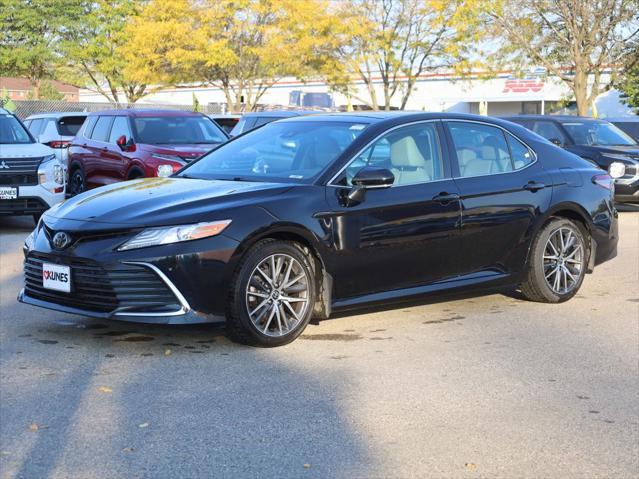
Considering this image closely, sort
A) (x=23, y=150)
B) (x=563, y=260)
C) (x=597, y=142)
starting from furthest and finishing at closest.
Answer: (x=597, y=142) → (x=23, y=150) → (x=563, y=260)

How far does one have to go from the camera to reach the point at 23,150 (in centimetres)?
1328

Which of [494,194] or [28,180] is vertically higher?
[494,194]

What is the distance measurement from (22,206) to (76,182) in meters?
4.09

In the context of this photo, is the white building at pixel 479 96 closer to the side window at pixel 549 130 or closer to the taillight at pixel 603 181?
the side window at pixel 549 130

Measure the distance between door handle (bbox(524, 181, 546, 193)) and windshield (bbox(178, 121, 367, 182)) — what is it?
4.84 ft

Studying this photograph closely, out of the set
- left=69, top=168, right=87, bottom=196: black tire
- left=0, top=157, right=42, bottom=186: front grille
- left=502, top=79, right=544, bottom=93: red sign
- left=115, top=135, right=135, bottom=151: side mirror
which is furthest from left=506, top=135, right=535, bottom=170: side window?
left=502, top=79, right=544, bottom=93: red sign

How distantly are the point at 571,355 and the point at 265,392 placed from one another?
2173 mm

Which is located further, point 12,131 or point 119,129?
point 119,129

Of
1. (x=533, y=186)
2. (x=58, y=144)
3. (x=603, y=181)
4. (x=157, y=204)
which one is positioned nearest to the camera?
(x=157, y=204)

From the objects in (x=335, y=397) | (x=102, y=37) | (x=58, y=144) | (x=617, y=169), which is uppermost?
(x=102, y=37)

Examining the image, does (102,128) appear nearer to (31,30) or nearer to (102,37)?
(102,37)

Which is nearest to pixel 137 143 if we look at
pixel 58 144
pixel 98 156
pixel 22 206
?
pixel 98 156

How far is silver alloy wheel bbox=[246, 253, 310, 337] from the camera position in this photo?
250 inches

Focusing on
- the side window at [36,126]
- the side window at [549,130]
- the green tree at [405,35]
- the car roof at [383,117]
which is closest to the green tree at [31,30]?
the green tree at [405,35]
